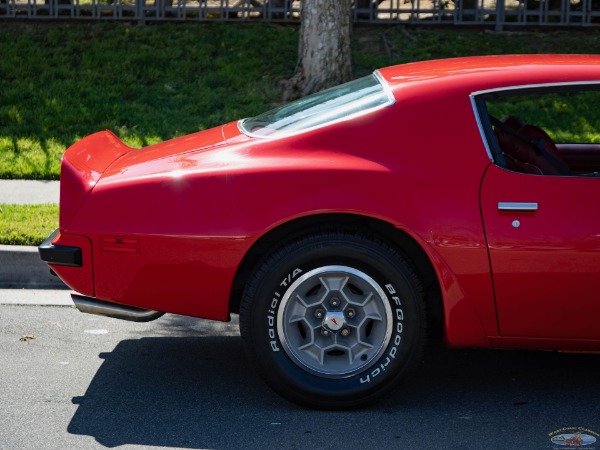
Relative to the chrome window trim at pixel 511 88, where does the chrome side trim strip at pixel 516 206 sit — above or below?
below

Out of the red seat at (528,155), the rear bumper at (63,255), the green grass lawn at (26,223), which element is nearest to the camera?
the rear bumper at (63,255)

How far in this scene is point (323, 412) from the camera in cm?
494

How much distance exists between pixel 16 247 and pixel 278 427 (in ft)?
10.5

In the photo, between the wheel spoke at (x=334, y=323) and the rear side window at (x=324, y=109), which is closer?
the wheel spoke at (x=334, y=323)

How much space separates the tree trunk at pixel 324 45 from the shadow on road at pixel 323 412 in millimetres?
6998

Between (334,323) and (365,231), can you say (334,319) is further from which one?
(365,231)

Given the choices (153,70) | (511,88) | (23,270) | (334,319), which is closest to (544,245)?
(511,88)

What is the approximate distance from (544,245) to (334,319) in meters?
0.98

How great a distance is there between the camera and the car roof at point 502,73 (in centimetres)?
495

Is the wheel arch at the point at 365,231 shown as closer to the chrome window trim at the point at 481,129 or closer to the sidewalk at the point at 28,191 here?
the chrome window trim at the point at 481,129

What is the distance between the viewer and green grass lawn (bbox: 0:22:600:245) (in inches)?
452

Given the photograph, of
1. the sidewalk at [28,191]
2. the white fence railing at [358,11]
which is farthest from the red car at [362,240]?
the white fence railing at [358,11]

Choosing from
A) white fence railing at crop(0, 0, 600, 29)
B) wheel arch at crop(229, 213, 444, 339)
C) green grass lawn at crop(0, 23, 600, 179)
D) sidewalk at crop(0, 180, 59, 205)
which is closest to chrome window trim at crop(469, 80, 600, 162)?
wheel arch at crop(229, 213, 444, 339)

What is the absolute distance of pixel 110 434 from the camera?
4707 mm
